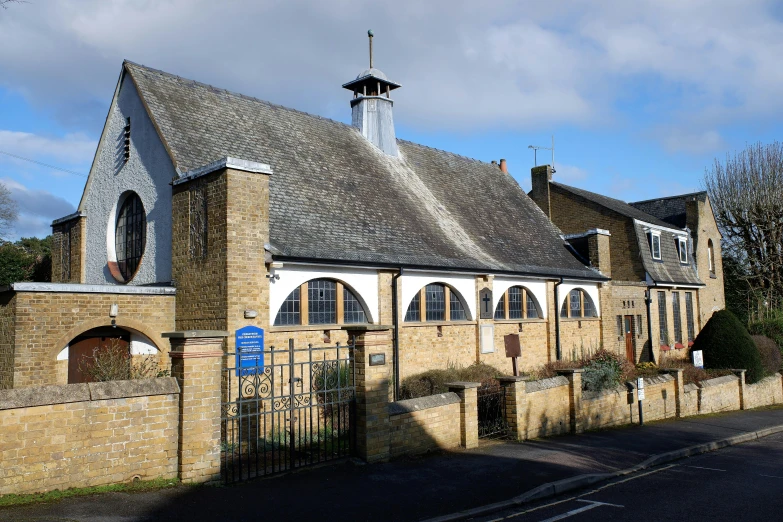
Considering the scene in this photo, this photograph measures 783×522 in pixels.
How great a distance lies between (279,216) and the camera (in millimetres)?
15617

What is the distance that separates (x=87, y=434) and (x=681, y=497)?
819cm

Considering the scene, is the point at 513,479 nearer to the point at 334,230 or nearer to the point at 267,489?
the point at 267,489

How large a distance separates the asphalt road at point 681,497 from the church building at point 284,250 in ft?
23.6

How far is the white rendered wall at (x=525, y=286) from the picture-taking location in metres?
20.5

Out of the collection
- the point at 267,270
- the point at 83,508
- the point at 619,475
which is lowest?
the point at 619,475

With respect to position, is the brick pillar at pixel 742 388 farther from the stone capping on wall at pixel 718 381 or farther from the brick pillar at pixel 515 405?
the brick pillar at pixel 515 405

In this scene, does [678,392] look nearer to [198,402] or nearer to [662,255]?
[662,255]

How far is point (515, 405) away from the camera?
13.1 metres

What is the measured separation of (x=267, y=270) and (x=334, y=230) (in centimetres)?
298

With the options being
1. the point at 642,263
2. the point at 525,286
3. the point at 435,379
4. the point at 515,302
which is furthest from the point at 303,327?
the point at 642,263

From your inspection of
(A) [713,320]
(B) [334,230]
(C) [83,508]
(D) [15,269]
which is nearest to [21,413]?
(C) [83,508]

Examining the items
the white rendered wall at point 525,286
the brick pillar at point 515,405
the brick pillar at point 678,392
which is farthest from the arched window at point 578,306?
the brick pillar at point 515,405

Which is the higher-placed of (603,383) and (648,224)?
(648,224)

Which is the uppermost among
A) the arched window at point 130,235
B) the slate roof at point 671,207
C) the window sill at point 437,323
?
the slate roof at point 671,207
